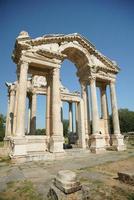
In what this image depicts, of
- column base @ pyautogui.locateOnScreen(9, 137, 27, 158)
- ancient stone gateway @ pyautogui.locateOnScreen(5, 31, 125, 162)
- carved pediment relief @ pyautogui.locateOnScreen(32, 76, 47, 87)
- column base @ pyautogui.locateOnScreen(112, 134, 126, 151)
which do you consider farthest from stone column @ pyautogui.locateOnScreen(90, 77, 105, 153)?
carved pediment relief @ pyautogui.locateOnScreen(32, 76, 47, 87)

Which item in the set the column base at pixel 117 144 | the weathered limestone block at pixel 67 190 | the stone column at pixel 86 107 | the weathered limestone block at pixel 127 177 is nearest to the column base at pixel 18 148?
the weathered limestone block at pixel 67 190

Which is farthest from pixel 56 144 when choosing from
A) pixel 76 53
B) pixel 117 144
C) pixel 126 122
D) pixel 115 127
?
pixel 126 122

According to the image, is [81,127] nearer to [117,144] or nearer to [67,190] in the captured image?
[117,144]

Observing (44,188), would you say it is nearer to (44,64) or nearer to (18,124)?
(18,124)

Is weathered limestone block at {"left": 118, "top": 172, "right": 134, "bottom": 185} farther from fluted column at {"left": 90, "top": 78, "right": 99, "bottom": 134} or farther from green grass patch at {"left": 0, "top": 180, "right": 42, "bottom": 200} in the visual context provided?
fluted column at {"left": 90, "top": 78, "right": 99, "bottom": 134}

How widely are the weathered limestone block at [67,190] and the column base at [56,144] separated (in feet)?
28.5

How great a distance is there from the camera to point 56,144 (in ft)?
44.4

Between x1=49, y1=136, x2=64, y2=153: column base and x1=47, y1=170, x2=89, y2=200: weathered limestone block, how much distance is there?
28.5ft

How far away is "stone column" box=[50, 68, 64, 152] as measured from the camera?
13531mm

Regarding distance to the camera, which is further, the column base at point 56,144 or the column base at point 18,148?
the column base at point 56,144

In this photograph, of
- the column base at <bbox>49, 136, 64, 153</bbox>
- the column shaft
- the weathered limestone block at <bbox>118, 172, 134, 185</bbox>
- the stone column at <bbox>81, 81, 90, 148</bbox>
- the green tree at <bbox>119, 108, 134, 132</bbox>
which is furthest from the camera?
the green tree at <bbox>119, 108, 134, 132</bbox>

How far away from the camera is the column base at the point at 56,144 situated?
1332cm

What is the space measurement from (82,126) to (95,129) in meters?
1.72

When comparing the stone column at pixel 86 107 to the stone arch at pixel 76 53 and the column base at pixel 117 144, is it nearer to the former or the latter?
the stone arch at pixel 76 53
